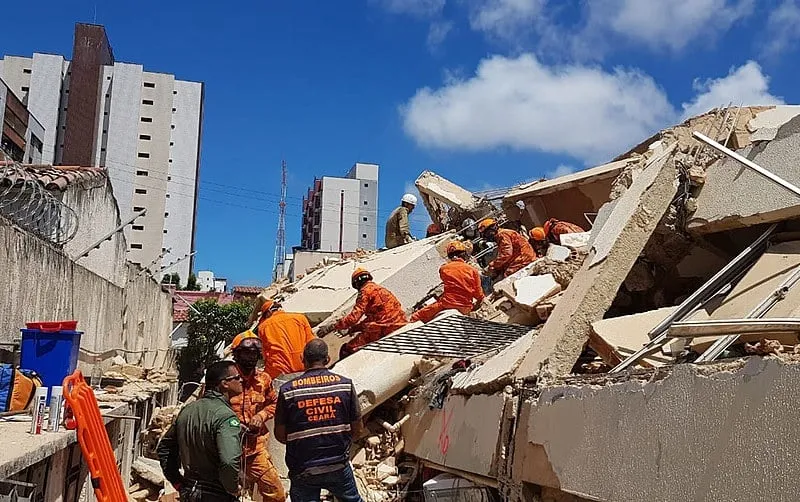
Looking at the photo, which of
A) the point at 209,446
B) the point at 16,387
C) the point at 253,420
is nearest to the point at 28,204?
the point at 16,387

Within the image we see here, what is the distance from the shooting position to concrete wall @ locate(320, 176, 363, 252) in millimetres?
57969

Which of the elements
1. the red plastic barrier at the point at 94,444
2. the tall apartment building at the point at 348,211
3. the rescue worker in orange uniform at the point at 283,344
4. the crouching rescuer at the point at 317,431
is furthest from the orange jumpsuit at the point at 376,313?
the tall apartment building at the point at 348,211

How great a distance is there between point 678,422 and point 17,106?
32124mm

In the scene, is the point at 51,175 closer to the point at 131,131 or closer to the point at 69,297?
the point at 69,297

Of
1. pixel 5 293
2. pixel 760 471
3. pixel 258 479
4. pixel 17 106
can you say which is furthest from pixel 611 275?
pixel 17 106

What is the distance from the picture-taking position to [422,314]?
8562 millimetres

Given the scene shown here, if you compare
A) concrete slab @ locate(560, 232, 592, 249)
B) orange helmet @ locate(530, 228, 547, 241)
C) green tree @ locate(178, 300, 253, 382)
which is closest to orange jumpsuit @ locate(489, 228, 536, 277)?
orange helmet @ locate(530, 228, 547, 241)

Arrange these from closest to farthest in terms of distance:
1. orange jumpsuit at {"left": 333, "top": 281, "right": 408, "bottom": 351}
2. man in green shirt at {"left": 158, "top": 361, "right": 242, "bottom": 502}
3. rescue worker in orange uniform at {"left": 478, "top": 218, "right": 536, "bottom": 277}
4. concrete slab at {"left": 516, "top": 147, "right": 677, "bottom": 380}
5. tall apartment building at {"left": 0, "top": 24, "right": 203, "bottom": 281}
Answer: man in green shirt at {"left": 158, "top": 361, "right": 242, "bottom": 502}, concrete slab at {"left": 516, "top": 147, "right": 677, "bottom": 380}, orange jumpsuit at {"left": 333, "top": 281, "right": 408, "bottom": 351}, rescue worker in orange uniform at {"left": 478, "top": 218, "right": 536, "bottom": 277}, tall apartment building at {"left": 0, "top": 24, "right": 203, "bottom": 281}

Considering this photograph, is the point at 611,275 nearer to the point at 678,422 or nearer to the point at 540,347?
the point at 540,347

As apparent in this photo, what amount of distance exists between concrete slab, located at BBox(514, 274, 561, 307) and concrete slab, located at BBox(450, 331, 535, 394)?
1.71 m

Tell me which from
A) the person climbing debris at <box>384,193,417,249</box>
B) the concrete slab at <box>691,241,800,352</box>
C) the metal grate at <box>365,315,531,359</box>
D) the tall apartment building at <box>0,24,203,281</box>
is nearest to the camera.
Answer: the concrete slab at <box>691,241,800,352</box>

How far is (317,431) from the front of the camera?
4.53 meters

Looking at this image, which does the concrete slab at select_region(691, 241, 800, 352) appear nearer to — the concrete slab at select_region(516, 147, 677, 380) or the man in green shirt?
the concrete slab at select_region(516, 147, 677, 380)

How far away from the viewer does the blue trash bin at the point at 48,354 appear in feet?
21.2
